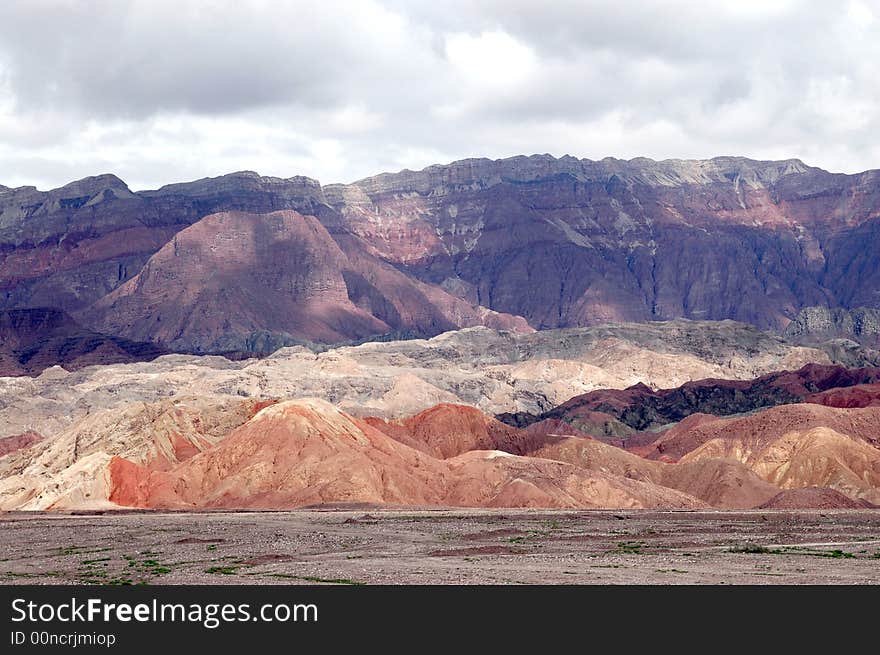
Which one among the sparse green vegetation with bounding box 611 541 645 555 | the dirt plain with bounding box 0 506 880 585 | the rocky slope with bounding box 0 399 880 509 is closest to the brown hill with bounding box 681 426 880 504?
the rocky slope with bounding box 0 399 880 509

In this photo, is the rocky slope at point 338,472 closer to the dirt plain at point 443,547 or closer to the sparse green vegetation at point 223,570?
the dirt plain at point 443,547

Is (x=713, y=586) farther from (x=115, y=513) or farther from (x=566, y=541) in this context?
(x=115, y=513)

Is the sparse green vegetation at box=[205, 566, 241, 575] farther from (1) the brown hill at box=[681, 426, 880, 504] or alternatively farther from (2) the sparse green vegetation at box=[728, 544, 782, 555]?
(1) the brown hill at box=[681, 426, 880, 504]

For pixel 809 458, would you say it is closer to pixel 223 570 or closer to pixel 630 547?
pixel 630 547

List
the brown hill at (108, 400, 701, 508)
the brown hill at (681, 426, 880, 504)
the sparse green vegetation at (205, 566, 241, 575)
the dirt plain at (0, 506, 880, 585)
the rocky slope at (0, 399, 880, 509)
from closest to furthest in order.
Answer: the dirt plain at (0, 506, 880, 585) < the sparse green vegetation at (205, 566, 241, 575) < the brown hill at (108, 400, 701, 508) < the rocky slope at (0, 399, 880, 509) < the brown hill at (681, 426, 880, 504)

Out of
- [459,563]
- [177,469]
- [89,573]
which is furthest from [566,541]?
[177,469]

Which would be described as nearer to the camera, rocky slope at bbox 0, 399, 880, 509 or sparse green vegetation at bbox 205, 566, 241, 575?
sparse green vegetation at bbox 205, 566, 241, 575

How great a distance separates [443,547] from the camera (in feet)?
306

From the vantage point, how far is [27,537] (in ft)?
357

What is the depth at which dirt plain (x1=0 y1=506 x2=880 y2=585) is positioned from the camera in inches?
2783

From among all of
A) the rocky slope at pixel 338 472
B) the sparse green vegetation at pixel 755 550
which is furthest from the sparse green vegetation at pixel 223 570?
the rocky slope at pixel 338 472

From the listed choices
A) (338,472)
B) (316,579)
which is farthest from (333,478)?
(316,579)

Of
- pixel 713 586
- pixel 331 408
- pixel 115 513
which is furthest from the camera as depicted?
pixel 331 408

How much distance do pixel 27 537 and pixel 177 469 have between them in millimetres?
53333
